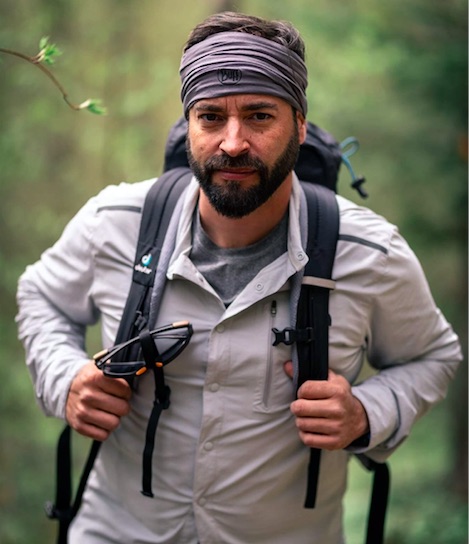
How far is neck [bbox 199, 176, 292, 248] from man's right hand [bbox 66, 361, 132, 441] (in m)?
0.60

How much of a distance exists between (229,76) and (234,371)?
945 millimetres

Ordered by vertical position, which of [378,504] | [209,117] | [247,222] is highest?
[209,117]

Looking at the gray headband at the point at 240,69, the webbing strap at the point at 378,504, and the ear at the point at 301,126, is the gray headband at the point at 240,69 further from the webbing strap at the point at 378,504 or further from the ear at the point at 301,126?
the webbing strap at the point at 378,504

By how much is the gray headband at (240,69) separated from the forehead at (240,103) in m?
0.02

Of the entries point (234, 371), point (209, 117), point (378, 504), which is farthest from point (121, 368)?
point (378, 504)

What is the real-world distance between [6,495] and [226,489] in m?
4.06

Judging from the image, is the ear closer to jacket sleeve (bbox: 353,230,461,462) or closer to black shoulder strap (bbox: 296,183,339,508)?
black shoulder strap (bbox: 296,183,339,508)

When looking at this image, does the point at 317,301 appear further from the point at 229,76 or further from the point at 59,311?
the point at 59,311

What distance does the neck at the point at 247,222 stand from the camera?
9.05ft

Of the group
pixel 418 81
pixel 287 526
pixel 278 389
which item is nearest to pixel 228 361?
pixel 278 389

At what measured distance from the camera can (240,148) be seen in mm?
2496

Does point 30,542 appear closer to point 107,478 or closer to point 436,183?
point 107,478

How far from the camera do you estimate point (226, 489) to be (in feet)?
9.05

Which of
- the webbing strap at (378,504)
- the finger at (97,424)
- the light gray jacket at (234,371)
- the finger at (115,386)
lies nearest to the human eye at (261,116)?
the light gray jacket at (234,371)
